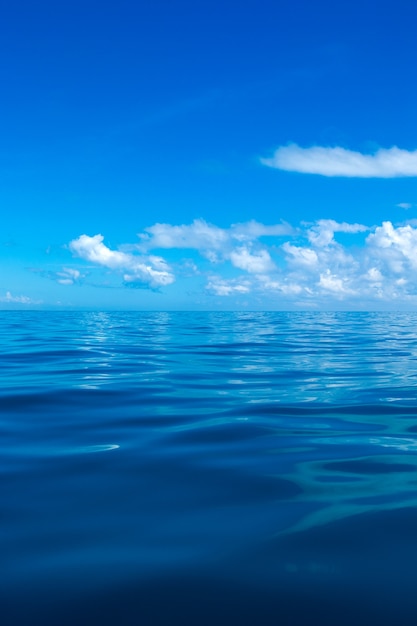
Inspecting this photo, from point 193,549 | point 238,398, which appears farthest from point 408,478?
point 238,398

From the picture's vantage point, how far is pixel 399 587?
Answer: 127 inches

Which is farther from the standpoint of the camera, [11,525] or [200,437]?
[200,437]

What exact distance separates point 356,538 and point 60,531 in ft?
7.79

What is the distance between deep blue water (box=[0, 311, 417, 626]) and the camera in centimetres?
313

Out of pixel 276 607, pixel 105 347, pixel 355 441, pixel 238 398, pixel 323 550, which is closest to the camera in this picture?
pixel 276 607

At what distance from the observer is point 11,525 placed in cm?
417

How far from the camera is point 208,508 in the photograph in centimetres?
458

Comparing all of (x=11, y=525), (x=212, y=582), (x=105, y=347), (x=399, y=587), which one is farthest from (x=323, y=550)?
(x=105, y=347)

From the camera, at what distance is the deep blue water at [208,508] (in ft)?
10.3

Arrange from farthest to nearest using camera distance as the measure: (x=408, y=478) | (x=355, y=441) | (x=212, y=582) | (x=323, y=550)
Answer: (x=355, y=441), (x=408, y=478), (x=323, y=550), (x=212, y=582)

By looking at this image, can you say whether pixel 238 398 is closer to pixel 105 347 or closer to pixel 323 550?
pixel 323 550

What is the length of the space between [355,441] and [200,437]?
217cm

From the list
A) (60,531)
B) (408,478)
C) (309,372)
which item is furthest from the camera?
(309,372)

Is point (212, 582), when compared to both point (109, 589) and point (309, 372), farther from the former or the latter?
point (309, 372)
